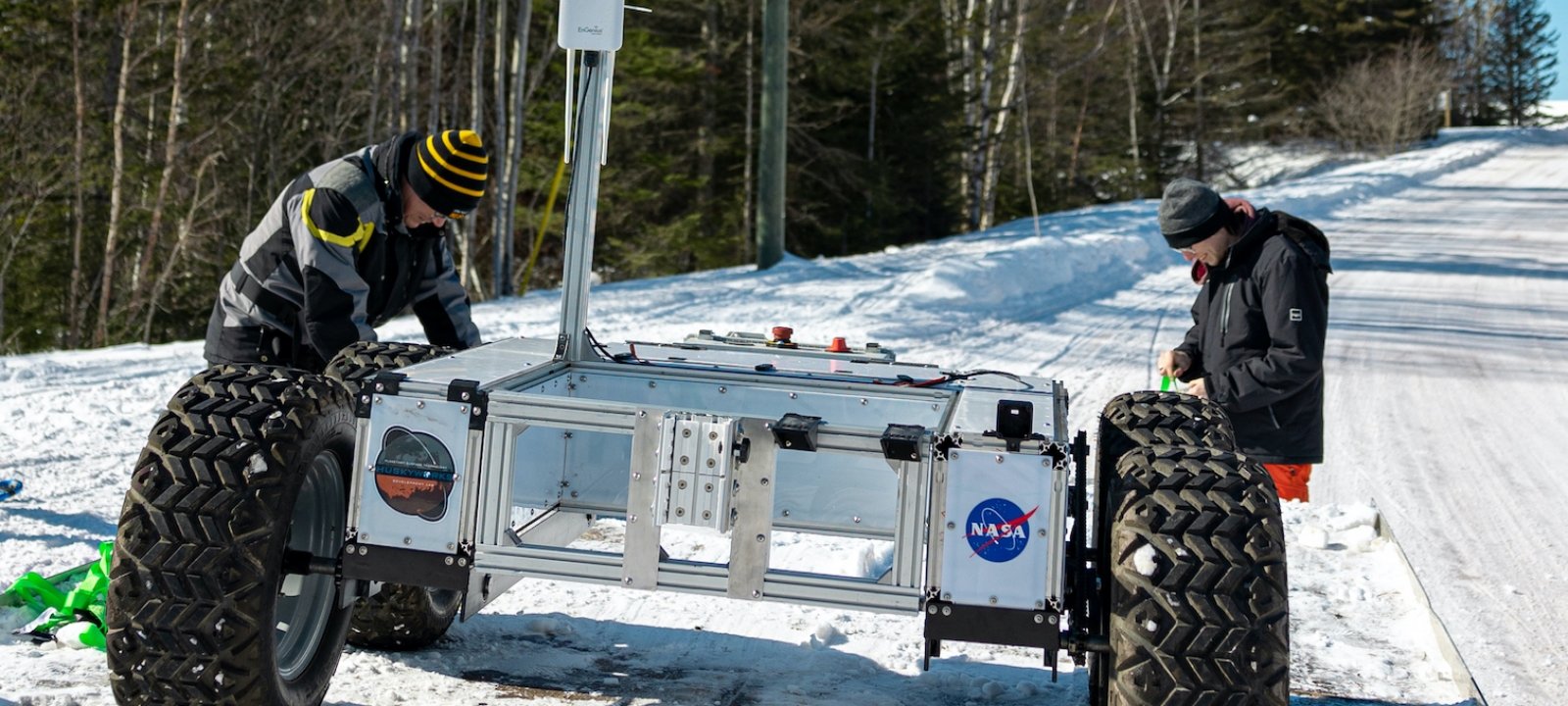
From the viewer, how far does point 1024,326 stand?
1198 centimetres

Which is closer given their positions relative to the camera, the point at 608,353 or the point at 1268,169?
the point at 608,353

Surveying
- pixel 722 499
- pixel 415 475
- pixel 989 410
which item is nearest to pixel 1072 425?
pixel 989 410

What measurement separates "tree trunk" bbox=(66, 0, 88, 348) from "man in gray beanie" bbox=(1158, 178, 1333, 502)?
53.0ft

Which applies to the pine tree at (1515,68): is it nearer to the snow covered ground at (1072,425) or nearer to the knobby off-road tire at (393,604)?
the snow covered ground at (1072,425)

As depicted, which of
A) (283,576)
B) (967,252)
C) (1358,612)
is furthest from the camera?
(967,252)

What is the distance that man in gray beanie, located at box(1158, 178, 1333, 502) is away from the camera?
4785mm

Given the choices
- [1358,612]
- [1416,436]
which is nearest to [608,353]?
[1358,612]

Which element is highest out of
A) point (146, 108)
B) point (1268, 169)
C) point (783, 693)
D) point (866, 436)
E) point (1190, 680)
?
point (1268, 169)

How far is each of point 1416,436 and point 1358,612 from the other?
387cm

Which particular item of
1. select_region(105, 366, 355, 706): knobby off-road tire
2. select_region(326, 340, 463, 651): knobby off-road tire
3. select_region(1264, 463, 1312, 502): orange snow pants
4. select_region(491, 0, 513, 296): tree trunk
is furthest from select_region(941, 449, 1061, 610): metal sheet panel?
select_region(491, 0, 513, 296): tree trunk

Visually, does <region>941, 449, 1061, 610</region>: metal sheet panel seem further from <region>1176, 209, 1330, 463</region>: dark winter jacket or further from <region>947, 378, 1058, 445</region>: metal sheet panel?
<region>1176, 209, 1330, 463</region>: dark winter jacket

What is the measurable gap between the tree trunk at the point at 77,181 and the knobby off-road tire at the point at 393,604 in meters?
15.4

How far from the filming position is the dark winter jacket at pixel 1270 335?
15.7 ft

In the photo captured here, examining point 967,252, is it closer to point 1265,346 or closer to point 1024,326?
point 1024,326
